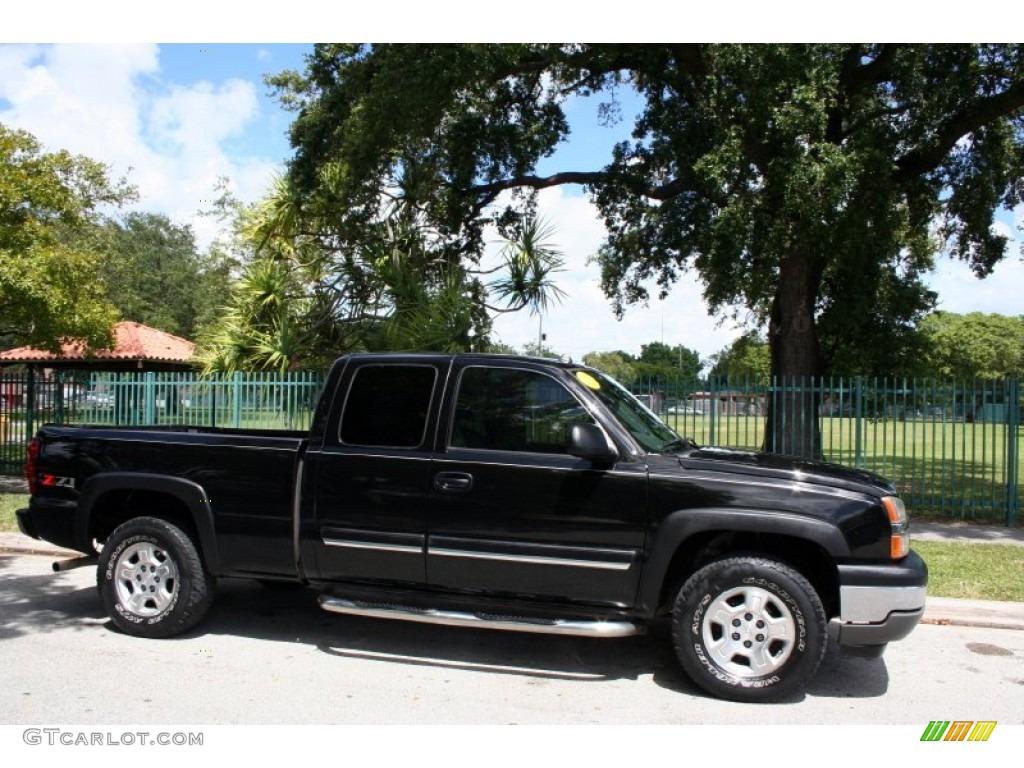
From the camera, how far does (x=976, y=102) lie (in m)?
12.8

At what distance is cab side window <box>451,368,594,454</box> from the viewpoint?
4957 millimetres

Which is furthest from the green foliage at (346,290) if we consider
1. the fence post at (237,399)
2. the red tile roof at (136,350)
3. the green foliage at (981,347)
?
the green foliage at (981,347)

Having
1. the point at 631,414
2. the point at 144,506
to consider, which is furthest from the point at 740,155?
the point at 144,506

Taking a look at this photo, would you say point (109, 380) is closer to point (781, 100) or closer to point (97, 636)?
point (97, 636)

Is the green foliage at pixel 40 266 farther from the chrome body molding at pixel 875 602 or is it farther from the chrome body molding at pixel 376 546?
the chrome body molding at pixel 875 602

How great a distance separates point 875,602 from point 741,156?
8949 millimetres

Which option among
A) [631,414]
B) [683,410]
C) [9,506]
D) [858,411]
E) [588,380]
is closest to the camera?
[588,380]

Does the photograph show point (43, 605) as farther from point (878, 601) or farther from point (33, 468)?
point (878, 601)

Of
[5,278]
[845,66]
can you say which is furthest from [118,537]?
[845,66]

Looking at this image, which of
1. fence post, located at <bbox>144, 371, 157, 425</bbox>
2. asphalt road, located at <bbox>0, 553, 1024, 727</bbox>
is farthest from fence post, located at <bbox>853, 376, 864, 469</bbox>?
fence post, located at <bbox>144, 371, 157, 425</bbox>

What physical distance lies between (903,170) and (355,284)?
9631mm

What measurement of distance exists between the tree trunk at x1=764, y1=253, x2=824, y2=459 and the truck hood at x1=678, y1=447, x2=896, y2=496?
24.6ft

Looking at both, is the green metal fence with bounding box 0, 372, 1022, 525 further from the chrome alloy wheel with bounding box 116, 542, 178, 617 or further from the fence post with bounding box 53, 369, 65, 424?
the chrome alloy wheel with bounding box 116, 542, 178, 617

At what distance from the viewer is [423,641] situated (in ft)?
18.4
